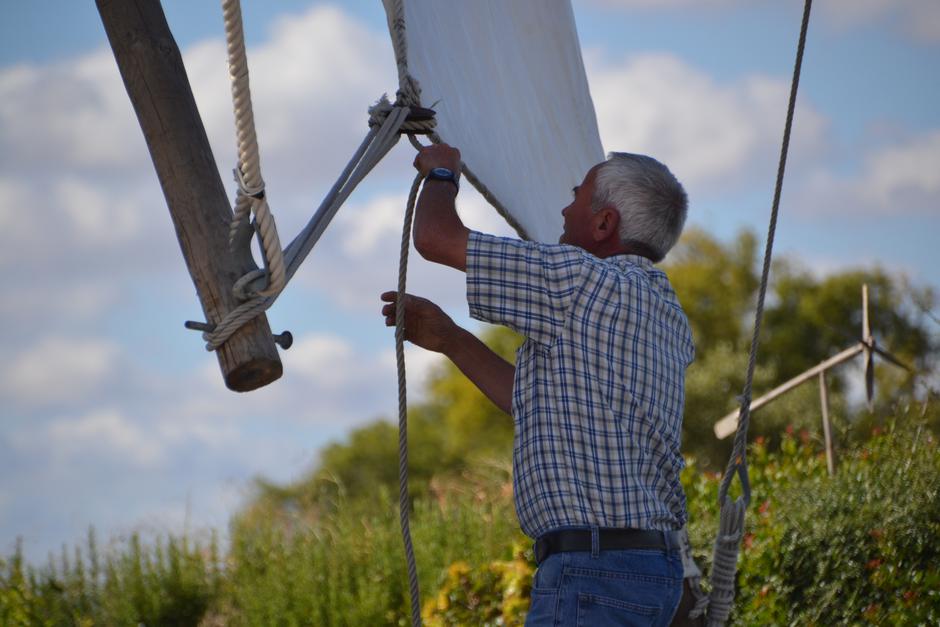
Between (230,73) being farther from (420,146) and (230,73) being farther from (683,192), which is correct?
(683,192)

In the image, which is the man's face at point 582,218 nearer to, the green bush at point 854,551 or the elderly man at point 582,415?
the elderly man at point 582,415

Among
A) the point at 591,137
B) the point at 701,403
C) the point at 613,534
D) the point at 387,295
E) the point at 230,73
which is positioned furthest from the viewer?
the point at 701,403

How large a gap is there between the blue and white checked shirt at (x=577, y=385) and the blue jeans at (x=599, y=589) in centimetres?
6

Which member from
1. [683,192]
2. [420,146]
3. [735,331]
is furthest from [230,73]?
[735,331]

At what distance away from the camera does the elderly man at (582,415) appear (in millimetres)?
1980

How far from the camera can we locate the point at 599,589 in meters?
1.97

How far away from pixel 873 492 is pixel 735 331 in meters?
11.3

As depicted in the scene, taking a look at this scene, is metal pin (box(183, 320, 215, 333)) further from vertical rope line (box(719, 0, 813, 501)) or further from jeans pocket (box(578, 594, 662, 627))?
vertical rope line (box(719, 0, 813, 501))

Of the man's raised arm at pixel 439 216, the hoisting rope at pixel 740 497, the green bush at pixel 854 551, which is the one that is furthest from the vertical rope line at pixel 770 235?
the green bush at pixel 854 551

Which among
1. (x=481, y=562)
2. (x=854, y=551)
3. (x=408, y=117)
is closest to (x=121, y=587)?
(x=481, y=562)

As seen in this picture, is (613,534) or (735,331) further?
(735,331)

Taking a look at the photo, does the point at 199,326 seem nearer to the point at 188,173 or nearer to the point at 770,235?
the point at 188,173

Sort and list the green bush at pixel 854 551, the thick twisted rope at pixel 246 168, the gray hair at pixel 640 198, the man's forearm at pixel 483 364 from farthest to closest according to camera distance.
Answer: the green bush at pixel 854 551 → the man's forearm at pixel 483 364 → the gray hair at pixel 640 198 → the thick twisted rope at pixel 246 168

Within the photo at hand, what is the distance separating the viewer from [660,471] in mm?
2111
